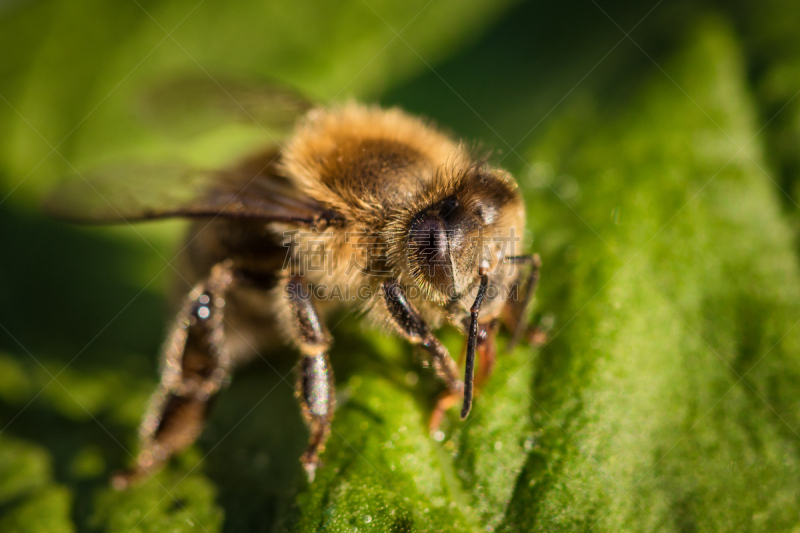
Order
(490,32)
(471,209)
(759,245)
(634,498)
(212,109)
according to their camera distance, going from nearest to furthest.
Result: (634,498) < (471,209) < (759,245) < (212,109) < (490,32)

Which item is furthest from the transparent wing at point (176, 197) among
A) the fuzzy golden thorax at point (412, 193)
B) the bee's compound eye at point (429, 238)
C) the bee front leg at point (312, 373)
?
the bee's compound eye at point (429, 238)

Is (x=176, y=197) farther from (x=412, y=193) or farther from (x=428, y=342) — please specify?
(x=428, y=342)

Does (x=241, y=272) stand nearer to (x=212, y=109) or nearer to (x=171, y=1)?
(x=212, y=109)

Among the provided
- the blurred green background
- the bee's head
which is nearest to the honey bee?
the bee's head

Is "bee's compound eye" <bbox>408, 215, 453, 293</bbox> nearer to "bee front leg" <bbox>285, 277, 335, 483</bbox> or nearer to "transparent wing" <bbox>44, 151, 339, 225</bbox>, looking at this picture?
"transparent wing" <bbox>44, 151, 339, 225</bbox>

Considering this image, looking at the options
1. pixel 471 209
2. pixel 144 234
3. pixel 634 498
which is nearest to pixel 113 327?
pixel 144 234

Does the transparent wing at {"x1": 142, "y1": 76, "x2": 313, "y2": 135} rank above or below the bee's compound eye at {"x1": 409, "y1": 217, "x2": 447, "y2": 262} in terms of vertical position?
below
